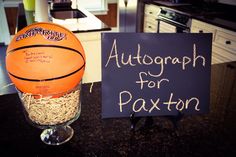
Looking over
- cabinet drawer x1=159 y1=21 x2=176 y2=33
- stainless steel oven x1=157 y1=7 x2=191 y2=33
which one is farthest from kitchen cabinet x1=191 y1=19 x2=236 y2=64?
cabinet drawer x1=159 y1=21 x2=176 y2=33

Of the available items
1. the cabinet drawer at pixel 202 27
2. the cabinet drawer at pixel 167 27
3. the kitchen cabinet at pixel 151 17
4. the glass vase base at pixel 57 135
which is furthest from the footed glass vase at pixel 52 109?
the kitchen cabinet at pixel 151 17

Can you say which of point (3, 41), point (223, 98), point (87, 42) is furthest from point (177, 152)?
point (3, 41)

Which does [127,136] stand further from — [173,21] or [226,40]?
[173,21]

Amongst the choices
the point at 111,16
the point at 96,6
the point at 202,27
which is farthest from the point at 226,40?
the point at 96,6

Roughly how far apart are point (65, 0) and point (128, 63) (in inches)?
108

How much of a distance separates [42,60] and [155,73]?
354 millimetres

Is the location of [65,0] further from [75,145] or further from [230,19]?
[75,145]

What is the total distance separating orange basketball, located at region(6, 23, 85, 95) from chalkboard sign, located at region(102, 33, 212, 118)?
0.40ft

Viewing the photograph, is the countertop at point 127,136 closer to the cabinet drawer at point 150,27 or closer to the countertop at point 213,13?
the countertop at point 213,13

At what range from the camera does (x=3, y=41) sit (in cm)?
463

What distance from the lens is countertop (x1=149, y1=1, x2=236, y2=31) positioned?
2.52 metres

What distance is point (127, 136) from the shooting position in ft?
2.38

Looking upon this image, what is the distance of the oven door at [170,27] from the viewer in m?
3.06

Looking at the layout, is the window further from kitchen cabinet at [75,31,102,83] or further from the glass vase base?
the glass vase base
